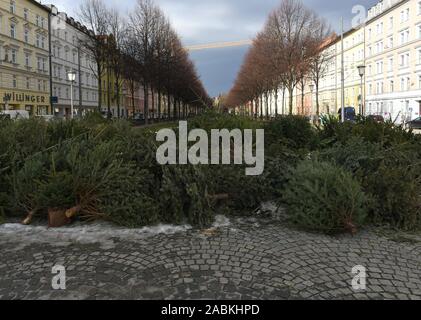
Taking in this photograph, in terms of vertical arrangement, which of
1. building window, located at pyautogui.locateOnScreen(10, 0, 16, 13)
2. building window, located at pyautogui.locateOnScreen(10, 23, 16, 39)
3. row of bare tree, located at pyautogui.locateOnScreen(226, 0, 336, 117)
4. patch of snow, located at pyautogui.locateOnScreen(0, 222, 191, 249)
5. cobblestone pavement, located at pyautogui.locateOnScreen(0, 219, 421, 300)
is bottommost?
cobblestone pavement, located at pyautogui.locateOnScreen(0, 219, 421, 300)

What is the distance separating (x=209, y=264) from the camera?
4621 millimetres

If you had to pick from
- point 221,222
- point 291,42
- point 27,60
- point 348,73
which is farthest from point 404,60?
point 221,222

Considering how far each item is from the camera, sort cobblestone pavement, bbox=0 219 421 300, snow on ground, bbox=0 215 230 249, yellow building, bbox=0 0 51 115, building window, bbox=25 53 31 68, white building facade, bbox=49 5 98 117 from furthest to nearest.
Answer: white building facade, bbox=49 5 98 117, building window, bbox=25 53 31 68, yellow building, bbox=0 0 51 115, snow on ground, bbox=0 215 230 249, cobblestone pavement, bbox=0 219 421 300

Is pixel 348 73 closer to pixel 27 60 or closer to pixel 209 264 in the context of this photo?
pixel 27 60

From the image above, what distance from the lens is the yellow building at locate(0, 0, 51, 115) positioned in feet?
162

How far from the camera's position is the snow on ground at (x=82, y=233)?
548 cm

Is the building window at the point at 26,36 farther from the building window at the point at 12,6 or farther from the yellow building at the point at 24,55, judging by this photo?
the building window at the point at 12,6

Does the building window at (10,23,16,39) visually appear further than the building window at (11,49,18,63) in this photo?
Yes

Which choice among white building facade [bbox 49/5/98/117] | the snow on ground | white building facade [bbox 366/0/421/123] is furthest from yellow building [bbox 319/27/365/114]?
the snow on ground

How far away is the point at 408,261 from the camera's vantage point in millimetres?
4719

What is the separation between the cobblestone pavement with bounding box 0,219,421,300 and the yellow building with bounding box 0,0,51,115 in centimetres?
4454

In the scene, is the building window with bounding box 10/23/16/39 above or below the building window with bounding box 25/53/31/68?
above

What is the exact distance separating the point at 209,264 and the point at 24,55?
58248 mm

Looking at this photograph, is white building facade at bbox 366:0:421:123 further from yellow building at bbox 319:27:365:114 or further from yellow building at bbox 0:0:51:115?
yellow building at bbox 0:0:51:115
